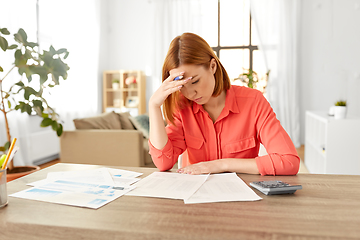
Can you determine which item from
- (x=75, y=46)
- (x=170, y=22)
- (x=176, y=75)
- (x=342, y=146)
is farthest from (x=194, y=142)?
(x=170, y=22)

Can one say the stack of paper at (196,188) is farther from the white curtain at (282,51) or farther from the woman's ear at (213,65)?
the white curtain at (282,51)

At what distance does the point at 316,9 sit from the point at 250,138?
200 inches

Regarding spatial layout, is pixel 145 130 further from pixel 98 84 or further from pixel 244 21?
pixel 244 21

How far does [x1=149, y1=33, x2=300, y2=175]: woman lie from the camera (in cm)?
114

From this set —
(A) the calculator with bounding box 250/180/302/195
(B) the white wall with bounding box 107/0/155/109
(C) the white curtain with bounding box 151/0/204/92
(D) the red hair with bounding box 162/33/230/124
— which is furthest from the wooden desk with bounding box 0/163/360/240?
(B) the white wall with bounding box 107/0/155/109

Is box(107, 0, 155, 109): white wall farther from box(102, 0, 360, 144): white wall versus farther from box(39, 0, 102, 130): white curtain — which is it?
box(39, 0, 102, 130): white curtain

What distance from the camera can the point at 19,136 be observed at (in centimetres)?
387

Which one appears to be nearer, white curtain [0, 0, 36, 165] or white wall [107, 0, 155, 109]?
white curtain [0, 0, 36, 165]

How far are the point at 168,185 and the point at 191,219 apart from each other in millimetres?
278

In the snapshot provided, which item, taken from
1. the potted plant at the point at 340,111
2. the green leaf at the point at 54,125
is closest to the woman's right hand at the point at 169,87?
the green leaf at the point at 54,125

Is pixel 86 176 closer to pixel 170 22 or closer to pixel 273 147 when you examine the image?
pixel 273 147

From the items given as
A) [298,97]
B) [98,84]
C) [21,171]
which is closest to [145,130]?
[21,171]

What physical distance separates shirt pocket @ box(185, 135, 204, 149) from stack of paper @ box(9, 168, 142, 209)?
331 mm

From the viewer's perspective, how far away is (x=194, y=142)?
4.47 feet
